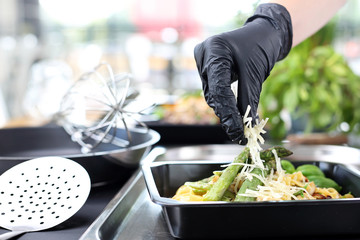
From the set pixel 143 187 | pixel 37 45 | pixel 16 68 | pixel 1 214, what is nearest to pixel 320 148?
pixel 143 187

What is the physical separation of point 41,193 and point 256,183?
34cm

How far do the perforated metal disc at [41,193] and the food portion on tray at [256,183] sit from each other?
0.55 ft

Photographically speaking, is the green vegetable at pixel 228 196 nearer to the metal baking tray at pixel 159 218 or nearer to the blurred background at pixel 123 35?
the metal baking tray at pixel 159 218

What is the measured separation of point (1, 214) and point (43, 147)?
513 millimetres

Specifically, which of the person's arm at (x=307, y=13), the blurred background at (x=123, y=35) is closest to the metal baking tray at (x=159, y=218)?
the person's arm at (x=307, y=13)

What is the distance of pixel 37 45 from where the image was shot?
15.2 feet

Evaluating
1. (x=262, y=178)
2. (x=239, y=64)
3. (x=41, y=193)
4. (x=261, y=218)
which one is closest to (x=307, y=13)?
(x=239, y=64)

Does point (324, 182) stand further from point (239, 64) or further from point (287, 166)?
point (239, 64)

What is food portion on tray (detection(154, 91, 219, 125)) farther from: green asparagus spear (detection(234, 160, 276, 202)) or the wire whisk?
green asparagus spear (detection(234, 160, 276, 202))

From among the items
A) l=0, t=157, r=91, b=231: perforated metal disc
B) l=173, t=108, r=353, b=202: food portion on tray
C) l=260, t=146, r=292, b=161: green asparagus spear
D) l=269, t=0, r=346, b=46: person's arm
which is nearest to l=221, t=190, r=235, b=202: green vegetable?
l=173, t=108, r=353, b=202: food portion on tray

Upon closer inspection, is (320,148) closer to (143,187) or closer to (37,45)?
(143,187)

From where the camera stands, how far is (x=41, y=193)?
649 millimetres

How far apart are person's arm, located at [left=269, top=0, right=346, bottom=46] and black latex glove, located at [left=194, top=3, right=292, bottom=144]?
97mm

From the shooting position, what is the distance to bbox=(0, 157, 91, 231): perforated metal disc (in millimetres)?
600
